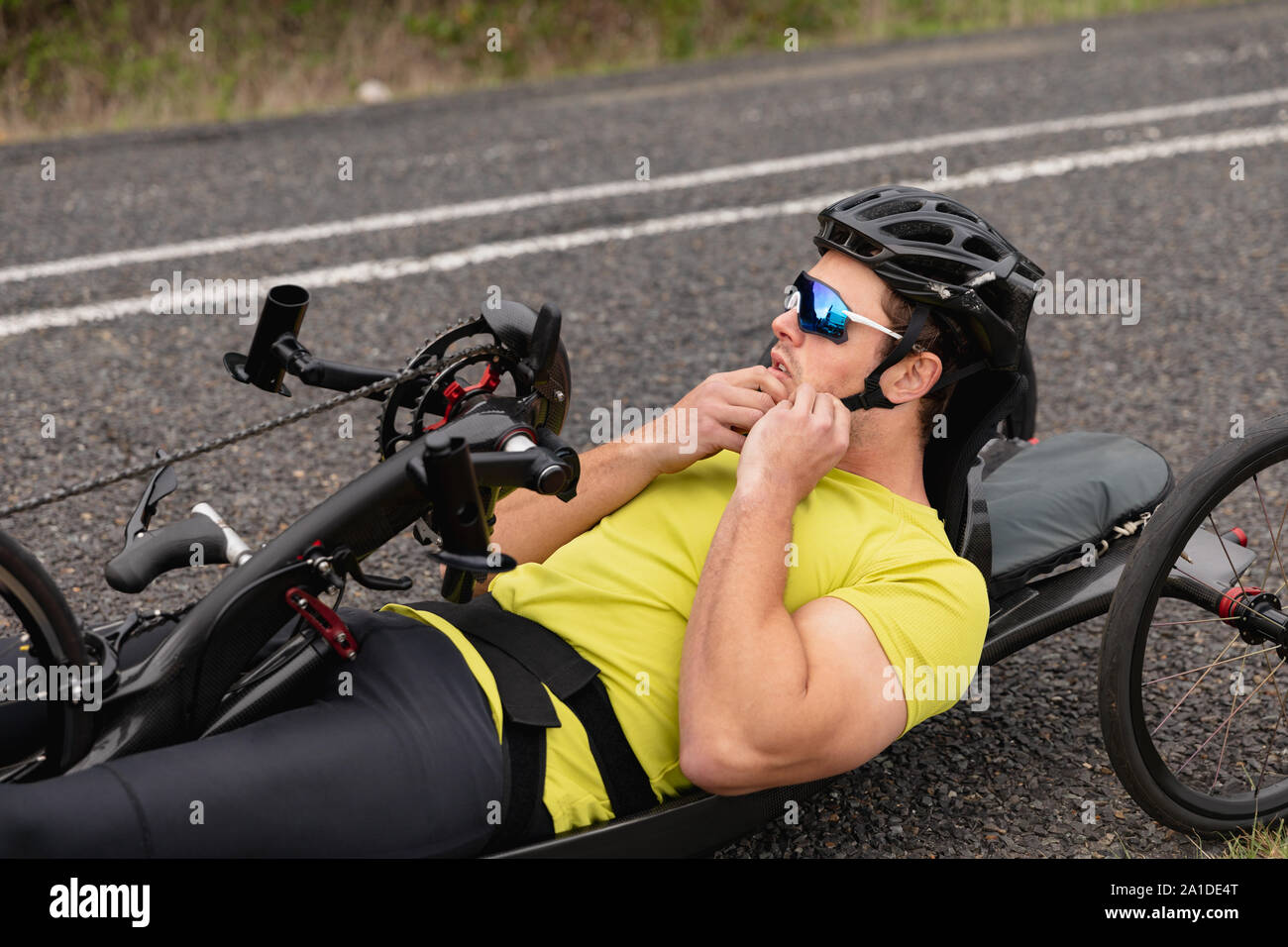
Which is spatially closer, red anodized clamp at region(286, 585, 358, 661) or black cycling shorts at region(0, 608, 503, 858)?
black cycling shorts at region(0, 608, 503, 858)

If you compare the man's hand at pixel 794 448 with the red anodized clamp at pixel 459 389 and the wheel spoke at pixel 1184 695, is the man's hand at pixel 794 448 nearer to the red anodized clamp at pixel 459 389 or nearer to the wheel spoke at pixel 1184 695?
the red anodized clamp at pixel 459 389

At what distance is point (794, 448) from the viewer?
2.37 metres

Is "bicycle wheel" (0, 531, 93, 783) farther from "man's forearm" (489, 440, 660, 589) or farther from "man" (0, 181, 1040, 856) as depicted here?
"man's forearm" (489, 440, 660, 589)

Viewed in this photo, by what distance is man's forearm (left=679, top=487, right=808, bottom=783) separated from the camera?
2146 mm

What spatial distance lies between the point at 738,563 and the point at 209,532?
0.94 meters

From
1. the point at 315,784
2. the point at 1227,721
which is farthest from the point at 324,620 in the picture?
Result: the point at 1227,721

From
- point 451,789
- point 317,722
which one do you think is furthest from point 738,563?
point 317,722

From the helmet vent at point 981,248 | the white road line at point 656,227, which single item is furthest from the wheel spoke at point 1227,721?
the white road line at point 656,227

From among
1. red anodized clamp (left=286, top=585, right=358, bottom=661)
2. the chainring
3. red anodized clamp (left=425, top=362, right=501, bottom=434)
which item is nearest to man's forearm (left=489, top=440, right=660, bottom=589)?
the chainring

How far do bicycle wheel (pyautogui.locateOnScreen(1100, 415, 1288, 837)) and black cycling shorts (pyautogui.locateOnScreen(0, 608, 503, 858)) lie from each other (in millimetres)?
1179

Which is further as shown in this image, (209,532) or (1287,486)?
(1287,486)

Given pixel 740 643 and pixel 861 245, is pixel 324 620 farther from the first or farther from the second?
pixel 861 245

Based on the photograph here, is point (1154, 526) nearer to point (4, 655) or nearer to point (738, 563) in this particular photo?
point (738, 563)
